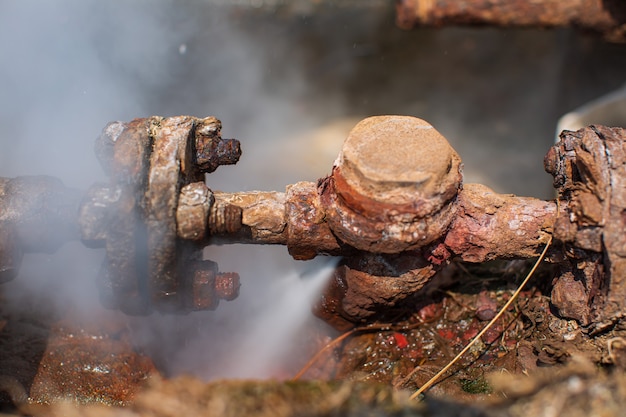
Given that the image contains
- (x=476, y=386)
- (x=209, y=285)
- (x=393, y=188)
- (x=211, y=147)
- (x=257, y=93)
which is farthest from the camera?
(x=257, y=93)

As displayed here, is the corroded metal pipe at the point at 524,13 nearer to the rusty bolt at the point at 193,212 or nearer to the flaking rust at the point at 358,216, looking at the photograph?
the flaking rust at the point at 358,216

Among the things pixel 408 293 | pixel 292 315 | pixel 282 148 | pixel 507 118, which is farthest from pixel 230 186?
pixel 507 118

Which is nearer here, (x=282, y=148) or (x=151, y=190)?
(x=151, y=190)

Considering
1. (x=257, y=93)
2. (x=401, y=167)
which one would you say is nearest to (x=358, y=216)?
(x=401, y=167)

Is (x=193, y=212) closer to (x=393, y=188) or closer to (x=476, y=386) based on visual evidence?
(x=393, y=188)

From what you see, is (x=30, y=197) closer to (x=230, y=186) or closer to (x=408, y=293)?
(x=408, y=293)

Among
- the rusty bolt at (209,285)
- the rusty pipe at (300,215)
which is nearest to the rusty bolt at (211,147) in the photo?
the rusty pipe at (300,215)
